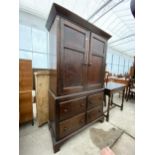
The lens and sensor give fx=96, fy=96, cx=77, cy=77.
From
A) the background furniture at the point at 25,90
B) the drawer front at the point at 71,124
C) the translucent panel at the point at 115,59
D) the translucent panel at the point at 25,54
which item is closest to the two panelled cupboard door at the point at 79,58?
the drawer front at the point at 71,124

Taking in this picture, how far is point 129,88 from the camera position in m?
3.57

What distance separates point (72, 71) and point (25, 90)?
95cm

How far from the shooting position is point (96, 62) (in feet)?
Result: 5.82

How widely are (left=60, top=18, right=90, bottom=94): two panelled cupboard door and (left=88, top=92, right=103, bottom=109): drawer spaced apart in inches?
12.0

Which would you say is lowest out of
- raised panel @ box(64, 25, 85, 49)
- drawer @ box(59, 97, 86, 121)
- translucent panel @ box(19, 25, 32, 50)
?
drawer @ box(59, 97, 86, 121)

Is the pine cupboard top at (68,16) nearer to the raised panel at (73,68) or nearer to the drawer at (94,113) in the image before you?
the raised panel at (73,68)

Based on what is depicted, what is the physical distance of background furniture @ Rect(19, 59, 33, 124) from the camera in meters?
1.62

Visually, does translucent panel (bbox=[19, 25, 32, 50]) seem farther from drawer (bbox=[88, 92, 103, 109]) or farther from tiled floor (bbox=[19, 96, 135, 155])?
drawer (bbox=[88, 92, 103, 109])

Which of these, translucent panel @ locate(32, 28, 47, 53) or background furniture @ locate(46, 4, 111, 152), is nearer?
background furniture @ locate(46, 4, 111, 152)

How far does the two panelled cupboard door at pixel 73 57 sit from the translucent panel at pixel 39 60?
9.97ft

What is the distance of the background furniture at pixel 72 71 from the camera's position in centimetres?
125

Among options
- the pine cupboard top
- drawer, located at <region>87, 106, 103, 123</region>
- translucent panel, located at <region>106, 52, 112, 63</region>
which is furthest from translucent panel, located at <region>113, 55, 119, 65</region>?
the pine cupboard top

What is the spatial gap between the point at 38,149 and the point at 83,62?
145 centimetres
